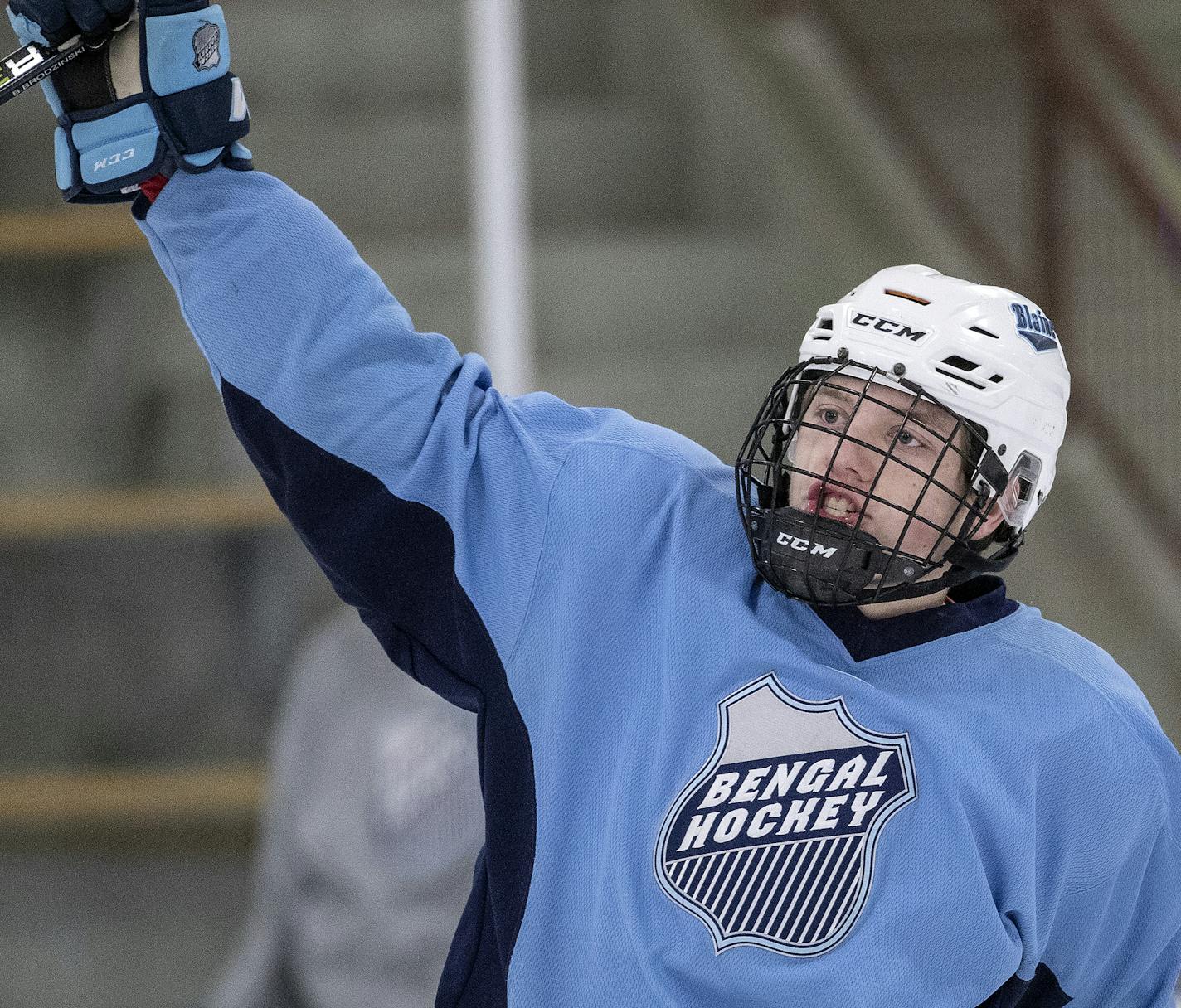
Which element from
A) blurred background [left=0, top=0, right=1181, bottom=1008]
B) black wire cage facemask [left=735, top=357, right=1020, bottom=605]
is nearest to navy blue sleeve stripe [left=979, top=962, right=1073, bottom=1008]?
black wire cage facemask [left=735, top=357, right=1020, bottom=605]

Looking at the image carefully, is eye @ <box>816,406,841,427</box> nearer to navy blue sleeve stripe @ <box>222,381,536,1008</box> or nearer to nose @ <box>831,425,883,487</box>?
nose @ <box>831,425,883,487</box>

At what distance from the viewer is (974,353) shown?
42.4 inches

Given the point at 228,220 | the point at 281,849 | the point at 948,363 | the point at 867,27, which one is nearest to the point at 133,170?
the point at 228,220

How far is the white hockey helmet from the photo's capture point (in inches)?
42.1

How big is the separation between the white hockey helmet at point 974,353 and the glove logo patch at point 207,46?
18.4 inches

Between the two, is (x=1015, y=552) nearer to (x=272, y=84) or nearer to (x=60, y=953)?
(x=60, y=953)

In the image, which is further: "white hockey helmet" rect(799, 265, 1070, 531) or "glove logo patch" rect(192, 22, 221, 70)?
"white hockey helmet" rect(799, 265, 1070, 531)

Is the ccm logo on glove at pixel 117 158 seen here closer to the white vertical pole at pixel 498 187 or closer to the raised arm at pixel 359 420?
the raised arm at pixel 359 420

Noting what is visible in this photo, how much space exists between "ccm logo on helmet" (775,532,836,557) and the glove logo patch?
1.61 ft

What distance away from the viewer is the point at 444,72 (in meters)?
3.36

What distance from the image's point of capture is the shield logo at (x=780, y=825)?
100 centimetres

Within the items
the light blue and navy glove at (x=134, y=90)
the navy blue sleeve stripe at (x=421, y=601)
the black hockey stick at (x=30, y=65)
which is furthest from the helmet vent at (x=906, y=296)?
the black hockey stick at (x=30, y=65)

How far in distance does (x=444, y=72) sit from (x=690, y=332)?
82cm

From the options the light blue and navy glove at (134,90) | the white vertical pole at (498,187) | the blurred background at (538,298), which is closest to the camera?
the light blue and navy glove at (134,90)
